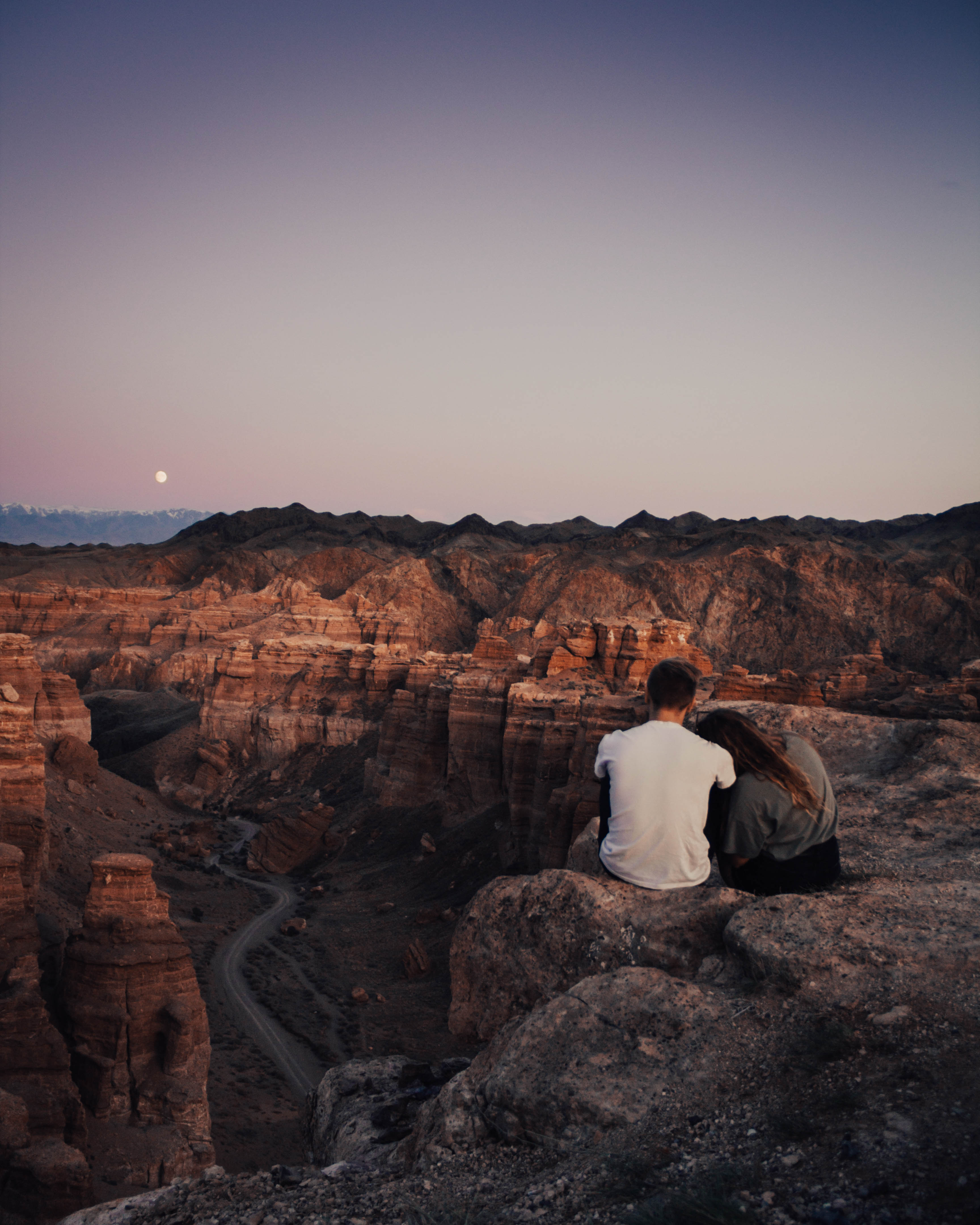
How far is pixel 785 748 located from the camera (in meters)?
5.96

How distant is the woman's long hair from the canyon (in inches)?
25.9

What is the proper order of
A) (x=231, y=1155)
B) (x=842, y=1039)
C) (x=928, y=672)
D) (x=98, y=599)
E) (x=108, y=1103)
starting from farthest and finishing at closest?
1. (x=98, y=599)
2. (x=928, y=672)
3. (x=231, y=1155)
4. (x=108, y=1103)
5. (x=842, y=1039)

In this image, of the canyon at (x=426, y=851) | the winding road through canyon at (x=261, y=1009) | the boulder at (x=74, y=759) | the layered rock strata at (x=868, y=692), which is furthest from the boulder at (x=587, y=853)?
the boulder at (x=74, y=759)

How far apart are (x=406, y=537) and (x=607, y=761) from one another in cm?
14655

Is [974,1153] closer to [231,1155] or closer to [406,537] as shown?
[231,1155]

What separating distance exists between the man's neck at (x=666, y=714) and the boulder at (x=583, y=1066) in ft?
5.32

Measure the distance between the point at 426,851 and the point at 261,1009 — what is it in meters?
14.0

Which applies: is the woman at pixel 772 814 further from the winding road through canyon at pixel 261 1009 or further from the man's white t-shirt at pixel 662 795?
the winding road through canyon at pixel 261 1009

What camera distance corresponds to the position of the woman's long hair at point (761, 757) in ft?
18.8

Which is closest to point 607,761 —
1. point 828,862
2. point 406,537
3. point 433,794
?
point 828,862

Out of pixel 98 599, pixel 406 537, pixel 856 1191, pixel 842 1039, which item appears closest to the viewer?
pixel 856 1191

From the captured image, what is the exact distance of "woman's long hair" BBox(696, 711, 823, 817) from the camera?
5.73 metres

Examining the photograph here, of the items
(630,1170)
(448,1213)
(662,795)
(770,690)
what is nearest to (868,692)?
(770,690)

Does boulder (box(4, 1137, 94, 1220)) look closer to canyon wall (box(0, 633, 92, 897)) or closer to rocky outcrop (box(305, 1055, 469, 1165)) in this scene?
canyon wall (box(0, 633, 92, 897))
